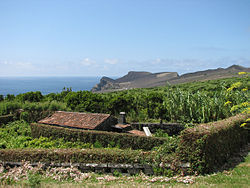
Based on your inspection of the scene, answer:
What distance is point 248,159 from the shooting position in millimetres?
7742

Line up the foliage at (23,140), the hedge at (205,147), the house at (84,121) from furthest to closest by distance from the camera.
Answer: the house at (84,121)
the foliage at (23,140)
the hedge at (205,147)

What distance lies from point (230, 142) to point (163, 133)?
545 centimetres

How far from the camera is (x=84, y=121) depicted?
43.4ft

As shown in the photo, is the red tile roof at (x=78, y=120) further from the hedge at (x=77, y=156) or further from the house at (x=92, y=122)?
the hedge at (x=77, y=156)

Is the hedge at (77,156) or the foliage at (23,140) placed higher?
the hedge at (77,156)

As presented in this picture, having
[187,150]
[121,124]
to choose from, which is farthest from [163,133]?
[187,150]

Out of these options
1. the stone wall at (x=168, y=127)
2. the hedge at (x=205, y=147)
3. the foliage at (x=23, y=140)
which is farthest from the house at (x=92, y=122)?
the hedge at (x=205, y=147)

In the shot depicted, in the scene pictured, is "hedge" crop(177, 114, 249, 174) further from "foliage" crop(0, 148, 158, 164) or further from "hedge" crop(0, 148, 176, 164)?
"foliage" crop(0, 148, 158, 164)

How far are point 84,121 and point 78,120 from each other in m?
0.49

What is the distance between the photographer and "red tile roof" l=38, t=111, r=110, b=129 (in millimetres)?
12844

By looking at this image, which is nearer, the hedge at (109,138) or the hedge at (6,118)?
the hedge at (109,138)

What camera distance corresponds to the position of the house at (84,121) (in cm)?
1280

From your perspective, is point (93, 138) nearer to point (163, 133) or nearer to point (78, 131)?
point (78, 131)

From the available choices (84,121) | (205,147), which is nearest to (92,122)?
(84,121)
